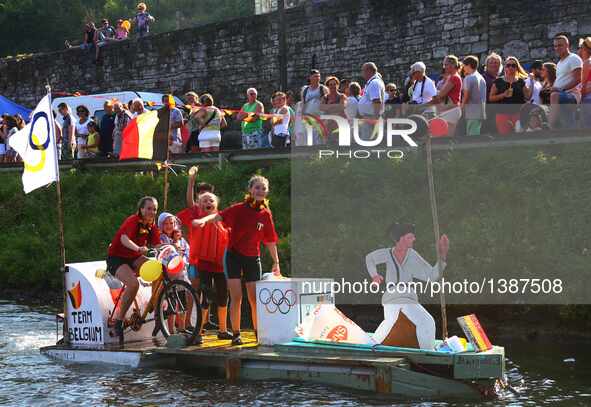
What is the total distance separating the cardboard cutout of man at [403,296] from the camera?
11.5 meters

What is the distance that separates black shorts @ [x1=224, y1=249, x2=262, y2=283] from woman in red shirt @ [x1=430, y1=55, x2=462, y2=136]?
17.5 ft

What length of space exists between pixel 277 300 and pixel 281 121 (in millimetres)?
8220

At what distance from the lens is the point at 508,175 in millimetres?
16578

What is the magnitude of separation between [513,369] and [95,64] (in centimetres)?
2485

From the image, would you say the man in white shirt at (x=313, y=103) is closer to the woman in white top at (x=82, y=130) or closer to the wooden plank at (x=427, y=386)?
the woman in white top at (x=82, y=130)

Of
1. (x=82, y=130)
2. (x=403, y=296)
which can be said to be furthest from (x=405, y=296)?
(x=82, y=130)

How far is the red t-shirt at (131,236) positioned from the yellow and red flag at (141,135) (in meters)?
2.64

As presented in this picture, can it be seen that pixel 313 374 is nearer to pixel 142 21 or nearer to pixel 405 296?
pixel 405 296

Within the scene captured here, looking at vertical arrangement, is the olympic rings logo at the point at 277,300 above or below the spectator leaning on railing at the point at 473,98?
below

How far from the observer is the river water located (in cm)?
1126

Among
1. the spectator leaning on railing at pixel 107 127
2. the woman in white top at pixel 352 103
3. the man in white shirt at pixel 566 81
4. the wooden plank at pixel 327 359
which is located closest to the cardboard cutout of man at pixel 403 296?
the wooden plank at pixel 327 359

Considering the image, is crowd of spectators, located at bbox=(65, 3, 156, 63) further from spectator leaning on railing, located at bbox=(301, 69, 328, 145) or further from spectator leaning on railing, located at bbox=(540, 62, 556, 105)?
spectator leaning on railing, located at bbox=(540, 62, 556, 105)

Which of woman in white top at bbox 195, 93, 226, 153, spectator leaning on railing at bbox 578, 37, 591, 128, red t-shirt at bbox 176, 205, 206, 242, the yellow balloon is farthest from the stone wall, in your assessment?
the yellow balloon

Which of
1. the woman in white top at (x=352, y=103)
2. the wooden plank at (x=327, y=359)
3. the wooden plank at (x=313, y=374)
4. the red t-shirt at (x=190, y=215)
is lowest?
the wooden plank at (x=313, y=374)
